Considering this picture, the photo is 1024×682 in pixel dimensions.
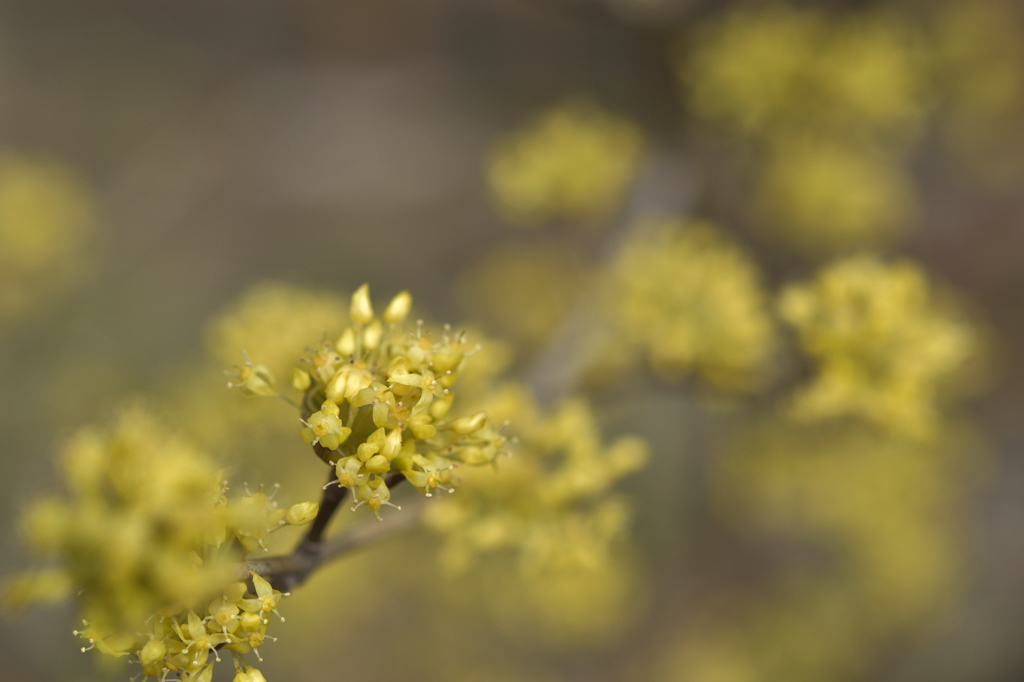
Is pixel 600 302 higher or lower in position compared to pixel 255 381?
higher

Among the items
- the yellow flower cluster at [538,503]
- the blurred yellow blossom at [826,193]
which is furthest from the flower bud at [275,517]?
the blurred yellow blossom at [826,193]

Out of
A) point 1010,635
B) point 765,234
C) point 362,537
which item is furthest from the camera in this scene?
point 1010,635

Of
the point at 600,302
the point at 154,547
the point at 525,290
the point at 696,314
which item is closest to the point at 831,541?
the point at 525,290

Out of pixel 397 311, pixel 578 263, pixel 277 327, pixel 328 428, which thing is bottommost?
pixel 328 428

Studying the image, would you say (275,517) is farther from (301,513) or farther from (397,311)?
(397,311)

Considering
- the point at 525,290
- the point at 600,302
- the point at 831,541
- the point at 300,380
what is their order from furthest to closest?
the point at 525,290, the point at 831,541, the point at 600,302, the point at 300,380

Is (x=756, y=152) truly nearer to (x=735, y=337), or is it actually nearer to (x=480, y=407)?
(x=735, y=337)

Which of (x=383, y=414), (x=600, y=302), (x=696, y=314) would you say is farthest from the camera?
(x=600, y=302)

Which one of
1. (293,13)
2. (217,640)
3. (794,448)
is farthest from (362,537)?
(293,13)
